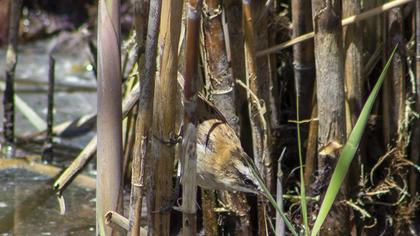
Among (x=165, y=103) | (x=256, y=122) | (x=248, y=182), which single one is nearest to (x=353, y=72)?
(x=256, y=122)

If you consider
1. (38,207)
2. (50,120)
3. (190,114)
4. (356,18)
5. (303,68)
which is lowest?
(38,207)

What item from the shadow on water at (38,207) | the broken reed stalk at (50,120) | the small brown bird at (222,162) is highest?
the broken reed stalk at (50,120)

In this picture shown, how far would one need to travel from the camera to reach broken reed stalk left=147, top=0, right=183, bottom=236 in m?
2.19

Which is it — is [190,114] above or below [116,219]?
above

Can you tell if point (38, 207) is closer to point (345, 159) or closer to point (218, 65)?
point (218, 65)

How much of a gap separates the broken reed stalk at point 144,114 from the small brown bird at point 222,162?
16 centimetres

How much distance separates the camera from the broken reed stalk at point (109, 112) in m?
2.25

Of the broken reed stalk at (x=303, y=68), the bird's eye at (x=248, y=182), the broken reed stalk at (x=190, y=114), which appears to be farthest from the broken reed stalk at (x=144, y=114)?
the broken reed stalk at (x=303, y=68)

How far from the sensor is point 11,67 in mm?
3906

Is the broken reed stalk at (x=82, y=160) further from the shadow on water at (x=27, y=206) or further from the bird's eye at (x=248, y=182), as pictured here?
the bird's eye at (x=248, y=182)

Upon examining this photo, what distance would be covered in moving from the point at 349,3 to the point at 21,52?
4.13 metres

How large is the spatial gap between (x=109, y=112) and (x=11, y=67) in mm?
1742

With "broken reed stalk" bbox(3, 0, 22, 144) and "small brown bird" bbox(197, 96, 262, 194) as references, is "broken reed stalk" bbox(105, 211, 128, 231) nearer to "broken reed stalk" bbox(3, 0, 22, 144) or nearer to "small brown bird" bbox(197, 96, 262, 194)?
"small brown bird" bbox(197, 96, 262, 194)

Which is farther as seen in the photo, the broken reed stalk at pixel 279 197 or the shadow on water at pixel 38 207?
the shadow on water at pixel 38 207
